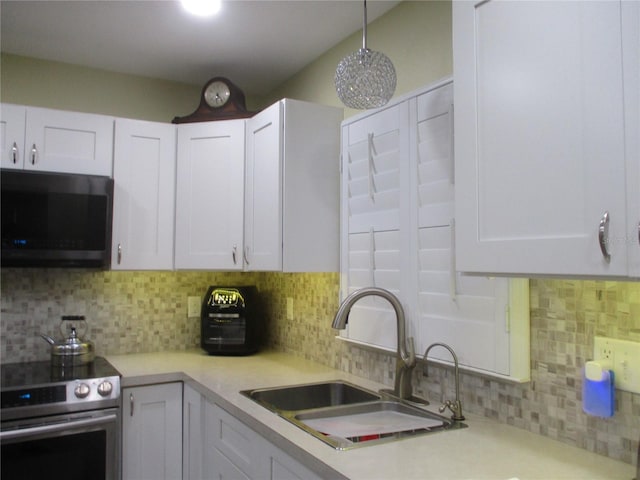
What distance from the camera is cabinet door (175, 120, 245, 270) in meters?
2.56

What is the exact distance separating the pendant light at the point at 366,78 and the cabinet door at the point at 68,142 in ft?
4.60

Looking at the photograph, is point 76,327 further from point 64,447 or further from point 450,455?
point 450,455

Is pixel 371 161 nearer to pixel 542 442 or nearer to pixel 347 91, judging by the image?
pixel 347 91

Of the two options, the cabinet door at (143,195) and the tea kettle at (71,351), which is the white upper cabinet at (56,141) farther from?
the tea kettle at (71,351)

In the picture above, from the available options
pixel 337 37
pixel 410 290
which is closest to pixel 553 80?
pixel 410 290

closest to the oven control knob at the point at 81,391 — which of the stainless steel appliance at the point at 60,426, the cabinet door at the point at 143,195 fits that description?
the stainless steel appliance at the point at 60,426

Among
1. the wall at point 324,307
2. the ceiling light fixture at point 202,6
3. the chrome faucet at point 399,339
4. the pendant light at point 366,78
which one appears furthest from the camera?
the ceiling light fixture at point 202,6

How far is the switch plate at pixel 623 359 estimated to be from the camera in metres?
1.17

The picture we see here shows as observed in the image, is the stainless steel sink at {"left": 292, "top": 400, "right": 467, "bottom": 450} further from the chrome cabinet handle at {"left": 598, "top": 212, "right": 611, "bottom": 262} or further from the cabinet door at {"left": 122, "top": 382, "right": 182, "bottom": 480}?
the cabinet door at {"left": 122, "top": 382, "right": 182, "bottom": 480}

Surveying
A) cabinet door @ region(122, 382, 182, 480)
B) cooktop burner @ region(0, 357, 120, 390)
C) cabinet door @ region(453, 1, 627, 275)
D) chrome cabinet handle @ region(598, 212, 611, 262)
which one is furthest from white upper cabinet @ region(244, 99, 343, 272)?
chrome cabinet handle @ region(598, 212, 611, 262)

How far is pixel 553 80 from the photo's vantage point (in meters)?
1.05

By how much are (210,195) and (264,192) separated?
404 mm

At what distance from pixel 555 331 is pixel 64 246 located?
206 cm

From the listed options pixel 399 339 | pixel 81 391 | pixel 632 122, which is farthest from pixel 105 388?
pixel 632 122
